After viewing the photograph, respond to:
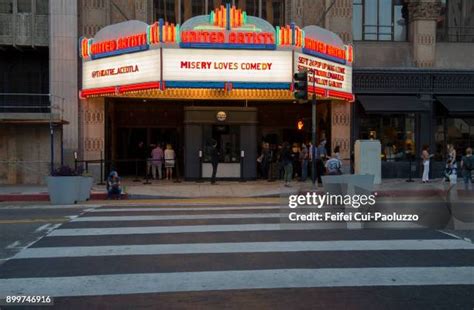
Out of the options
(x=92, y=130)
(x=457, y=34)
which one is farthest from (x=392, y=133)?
(x=92, y=130)

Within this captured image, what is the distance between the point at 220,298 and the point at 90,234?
4.63 m

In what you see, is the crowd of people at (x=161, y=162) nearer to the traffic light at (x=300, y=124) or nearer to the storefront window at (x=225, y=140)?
the storefront window at (x=225, y=140)

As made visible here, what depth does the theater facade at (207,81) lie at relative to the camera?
61.6 feet

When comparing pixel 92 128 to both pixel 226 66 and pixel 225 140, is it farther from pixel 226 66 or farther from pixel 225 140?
pixel 226 66

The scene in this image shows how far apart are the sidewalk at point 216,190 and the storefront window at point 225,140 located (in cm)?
173

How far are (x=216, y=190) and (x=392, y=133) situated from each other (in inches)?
355

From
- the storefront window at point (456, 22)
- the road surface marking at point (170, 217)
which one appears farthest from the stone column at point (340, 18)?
the road surface marking at point (170, 217)

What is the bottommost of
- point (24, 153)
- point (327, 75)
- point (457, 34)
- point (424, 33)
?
point (24, 153)

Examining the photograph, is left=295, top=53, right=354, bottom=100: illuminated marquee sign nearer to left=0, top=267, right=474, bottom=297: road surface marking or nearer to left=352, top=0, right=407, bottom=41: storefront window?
left=352, top=0, right=407, bottom=41: storefront window

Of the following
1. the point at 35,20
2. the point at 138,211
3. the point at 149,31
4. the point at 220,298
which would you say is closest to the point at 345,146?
the point at 149,31

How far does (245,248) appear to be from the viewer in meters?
8.48

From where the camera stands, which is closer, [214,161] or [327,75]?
[327,75]

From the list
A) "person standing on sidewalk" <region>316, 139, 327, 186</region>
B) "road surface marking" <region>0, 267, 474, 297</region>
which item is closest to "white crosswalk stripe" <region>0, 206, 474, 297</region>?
"road surface marking" <region>0, 267, 474, 297</region>

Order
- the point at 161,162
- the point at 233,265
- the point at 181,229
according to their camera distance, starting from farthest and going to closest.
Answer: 1. the point at 161,162
2. the point at 181,229
3. the point at 233,265
